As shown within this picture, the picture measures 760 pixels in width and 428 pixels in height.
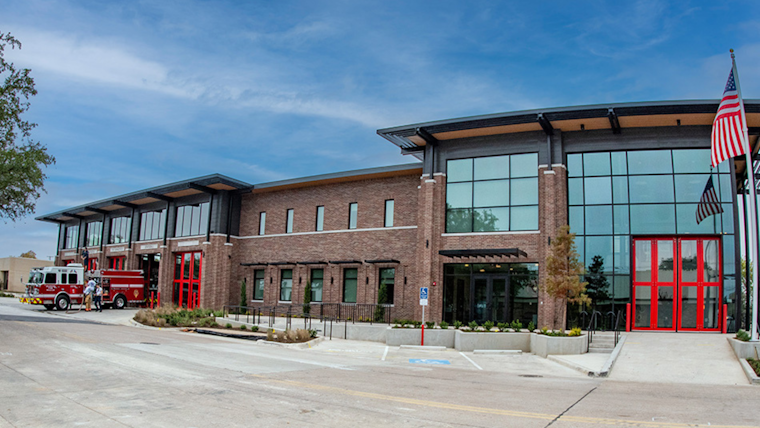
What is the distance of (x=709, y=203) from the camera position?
23.4 metres

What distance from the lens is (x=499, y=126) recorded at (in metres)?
26.2

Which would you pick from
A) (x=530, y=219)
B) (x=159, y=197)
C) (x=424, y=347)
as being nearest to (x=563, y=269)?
(x=530, y=219)

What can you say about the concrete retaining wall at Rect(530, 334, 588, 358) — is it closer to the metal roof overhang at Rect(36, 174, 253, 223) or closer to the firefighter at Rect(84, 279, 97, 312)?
the metal roof overhang at Rect(36, 174, 253, 223)

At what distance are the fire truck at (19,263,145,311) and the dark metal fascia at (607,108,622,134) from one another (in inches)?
1302

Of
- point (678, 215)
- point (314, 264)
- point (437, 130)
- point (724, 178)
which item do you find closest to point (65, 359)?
point (437, 130)

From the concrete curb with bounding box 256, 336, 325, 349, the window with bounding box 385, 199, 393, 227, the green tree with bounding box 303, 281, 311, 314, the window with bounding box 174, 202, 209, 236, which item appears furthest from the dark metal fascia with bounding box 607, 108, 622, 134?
the window with bounding box 174, 202, 209, 236

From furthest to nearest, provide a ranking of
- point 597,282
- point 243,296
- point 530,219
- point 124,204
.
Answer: point 124,204 < point 243,296 < point 530,219 < point 597,282

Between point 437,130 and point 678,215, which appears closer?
point 678,215

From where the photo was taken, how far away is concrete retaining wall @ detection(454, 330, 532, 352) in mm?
21422

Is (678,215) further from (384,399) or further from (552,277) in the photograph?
(384,399)

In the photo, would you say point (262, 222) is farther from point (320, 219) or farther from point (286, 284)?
point (320, 219)

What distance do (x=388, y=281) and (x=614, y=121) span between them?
45.4ft

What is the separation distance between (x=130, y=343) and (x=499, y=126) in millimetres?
17342

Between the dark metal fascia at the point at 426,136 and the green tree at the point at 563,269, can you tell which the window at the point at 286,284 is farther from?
the green tree at the point at 563,269
